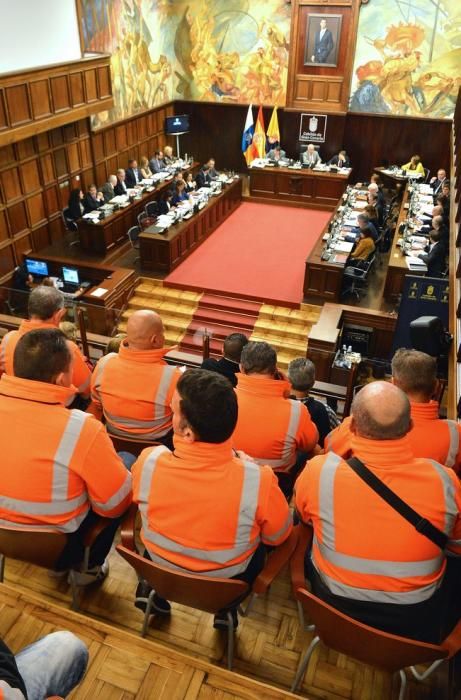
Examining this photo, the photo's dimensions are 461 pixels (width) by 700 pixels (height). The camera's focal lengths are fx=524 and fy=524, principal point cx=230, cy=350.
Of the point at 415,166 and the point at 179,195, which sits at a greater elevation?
the point at 415,166

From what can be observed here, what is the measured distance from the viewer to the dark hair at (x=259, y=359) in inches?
114

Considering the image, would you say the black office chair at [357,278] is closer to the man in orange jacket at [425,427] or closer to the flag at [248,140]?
the flag at [248,140]

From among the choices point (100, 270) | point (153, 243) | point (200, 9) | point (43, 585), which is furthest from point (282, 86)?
point (43, 585)

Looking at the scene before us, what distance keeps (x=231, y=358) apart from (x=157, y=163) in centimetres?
1182

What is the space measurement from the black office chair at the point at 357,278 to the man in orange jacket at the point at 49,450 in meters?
8.23

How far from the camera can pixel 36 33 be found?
10039 mm

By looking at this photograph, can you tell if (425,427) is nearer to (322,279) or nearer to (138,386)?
(138,386)

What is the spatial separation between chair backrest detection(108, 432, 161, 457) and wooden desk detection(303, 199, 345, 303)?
24.0ft

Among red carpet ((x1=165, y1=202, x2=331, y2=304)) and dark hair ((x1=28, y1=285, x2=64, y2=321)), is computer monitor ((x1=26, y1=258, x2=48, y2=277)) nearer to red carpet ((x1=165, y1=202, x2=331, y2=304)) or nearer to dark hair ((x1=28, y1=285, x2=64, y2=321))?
red carpet ((x1=165, y1=202, x2=331, y2=304))

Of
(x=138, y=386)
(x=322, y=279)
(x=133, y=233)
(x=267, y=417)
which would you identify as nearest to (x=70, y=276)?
(x=133, y=233)

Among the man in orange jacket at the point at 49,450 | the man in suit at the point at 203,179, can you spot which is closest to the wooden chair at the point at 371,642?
the man in orange jacket at the point at 49,450

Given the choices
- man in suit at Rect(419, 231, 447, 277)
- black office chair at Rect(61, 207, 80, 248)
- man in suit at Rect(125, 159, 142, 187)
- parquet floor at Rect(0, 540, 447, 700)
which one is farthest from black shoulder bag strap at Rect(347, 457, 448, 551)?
man in suit at Rect(125, 159, 142, 187)

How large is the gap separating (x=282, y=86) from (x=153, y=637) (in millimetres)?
16163

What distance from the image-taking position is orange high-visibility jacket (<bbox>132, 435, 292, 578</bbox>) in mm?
1999
